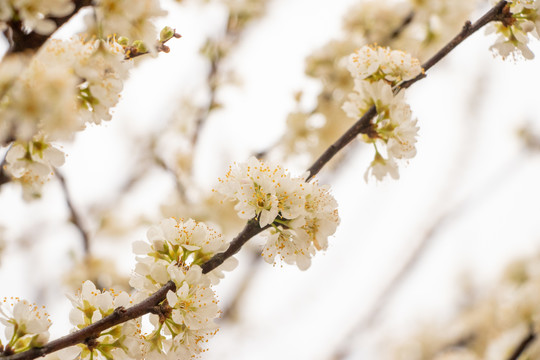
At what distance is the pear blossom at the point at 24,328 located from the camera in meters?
0.81

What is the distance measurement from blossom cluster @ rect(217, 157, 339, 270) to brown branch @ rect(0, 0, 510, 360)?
0.12ft

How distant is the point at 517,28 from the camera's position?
108 centimetres

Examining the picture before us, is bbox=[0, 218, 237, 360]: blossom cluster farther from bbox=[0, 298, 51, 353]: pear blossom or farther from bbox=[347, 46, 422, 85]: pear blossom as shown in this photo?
bbox=[347, 46, 422, 85]: pear blossom

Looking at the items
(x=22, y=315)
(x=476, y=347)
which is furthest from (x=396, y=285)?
(x=22, y=315)

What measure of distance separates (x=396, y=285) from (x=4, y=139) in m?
3.16

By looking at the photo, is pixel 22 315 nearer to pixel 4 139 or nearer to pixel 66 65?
pixel 4 139

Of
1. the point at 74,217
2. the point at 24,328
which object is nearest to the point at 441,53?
the point at 24,328

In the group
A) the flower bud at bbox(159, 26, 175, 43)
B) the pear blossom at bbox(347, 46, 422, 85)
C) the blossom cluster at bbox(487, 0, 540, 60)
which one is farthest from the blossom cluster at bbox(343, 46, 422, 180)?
the flower bud at bbox(159, 26, 175, 43)

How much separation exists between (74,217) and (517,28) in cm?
158

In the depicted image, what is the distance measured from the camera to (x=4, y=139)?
809 mm

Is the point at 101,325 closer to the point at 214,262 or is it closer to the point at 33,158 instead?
the point at 214,262

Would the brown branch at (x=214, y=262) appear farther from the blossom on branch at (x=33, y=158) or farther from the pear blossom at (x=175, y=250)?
the blossom on branch at (x=33, y=158)

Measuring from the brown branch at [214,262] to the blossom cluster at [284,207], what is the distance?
0.12ft

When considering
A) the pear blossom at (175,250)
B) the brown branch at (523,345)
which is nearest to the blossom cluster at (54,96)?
the pear blossom at (175,250)
